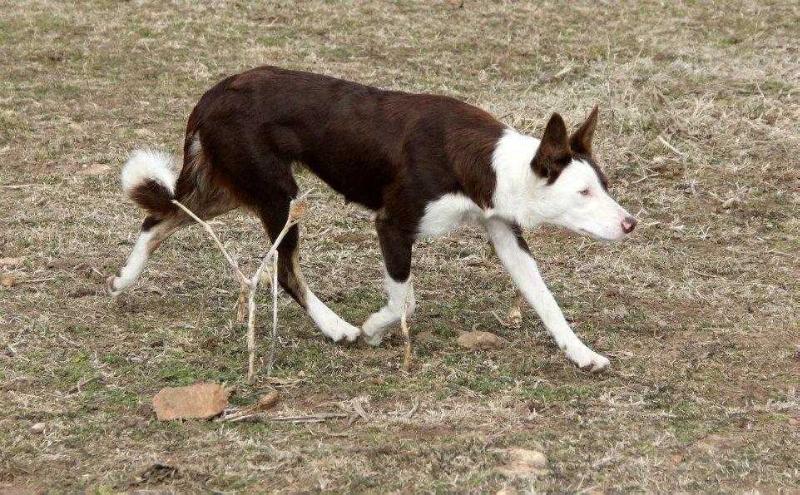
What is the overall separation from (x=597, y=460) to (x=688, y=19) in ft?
27.5

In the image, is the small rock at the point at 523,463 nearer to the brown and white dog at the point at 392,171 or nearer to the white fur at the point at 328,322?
the brown and white dog at the point at 392,171

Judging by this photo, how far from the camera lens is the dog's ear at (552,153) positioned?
205 inches

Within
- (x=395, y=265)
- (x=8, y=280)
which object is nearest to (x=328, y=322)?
(x=395, y=265)

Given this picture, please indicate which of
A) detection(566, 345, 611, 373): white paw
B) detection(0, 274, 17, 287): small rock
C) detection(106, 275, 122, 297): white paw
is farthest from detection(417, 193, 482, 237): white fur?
detection(0, 274, 17, 287): small rock

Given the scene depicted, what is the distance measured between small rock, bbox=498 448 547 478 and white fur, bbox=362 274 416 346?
3.86 feet

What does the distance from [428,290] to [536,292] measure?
1.02 metres

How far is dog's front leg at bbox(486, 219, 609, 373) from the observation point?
18.1 ft

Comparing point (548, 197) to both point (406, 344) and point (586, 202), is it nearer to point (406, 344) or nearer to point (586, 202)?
point (586, 202)

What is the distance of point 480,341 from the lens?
576 centimetres

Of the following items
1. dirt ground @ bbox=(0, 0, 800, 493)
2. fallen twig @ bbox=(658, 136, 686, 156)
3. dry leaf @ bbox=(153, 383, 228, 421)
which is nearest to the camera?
dirt ground @ bbox=(0, 0, 800, 493)

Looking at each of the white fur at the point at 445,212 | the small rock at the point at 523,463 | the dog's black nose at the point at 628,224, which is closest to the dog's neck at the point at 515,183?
the white fur at the point at 445,212

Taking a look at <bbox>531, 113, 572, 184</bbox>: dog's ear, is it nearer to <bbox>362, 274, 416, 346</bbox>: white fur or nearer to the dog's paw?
<bbox>362, 274, 416, 346</bbox>: white fur

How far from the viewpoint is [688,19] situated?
1210 centimetres

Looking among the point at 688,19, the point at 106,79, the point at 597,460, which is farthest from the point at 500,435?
the point at 688,19
